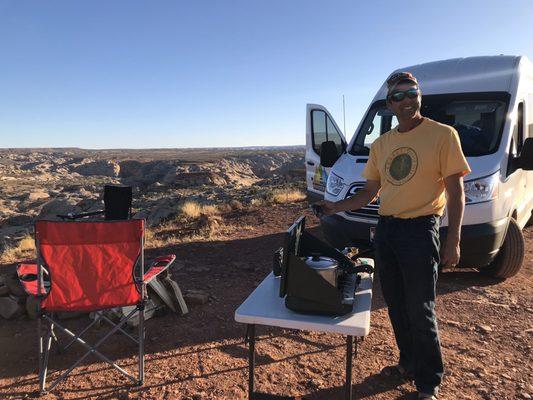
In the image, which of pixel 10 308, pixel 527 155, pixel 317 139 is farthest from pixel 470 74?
pixel 10 308

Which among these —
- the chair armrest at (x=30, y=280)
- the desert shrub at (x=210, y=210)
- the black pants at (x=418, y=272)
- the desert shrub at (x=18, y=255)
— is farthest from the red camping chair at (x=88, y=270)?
the desert shrub at (x=210, y=210)

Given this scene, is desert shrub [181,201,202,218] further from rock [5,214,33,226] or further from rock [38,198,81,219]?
rock [5,214,33,226]

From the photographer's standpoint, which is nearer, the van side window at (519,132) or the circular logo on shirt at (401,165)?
the circular logo on shirt at (401,165)

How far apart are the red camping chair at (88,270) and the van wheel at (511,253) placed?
411 centimetres

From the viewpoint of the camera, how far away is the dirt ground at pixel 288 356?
3.08m

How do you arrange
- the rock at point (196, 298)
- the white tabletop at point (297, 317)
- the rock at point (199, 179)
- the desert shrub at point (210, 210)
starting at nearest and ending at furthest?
the white tabletop at point (297, 317)
the rock at point (196, 298)
the desert shrub at point (210, 210)
the rock at point (199, 179)

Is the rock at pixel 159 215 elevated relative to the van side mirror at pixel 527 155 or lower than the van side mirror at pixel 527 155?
lower

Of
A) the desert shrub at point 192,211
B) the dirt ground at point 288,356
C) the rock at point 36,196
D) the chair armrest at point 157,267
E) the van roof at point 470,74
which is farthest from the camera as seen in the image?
the rock at point 36,196

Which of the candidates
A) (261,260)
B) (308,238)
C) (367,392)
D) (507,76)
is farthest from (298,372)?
(507,76)

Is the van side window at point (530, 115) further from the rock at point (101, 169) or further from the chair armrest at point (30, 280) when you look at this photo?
the rock at point (101, 169)

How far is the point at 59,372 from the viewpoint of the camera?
Answer: 3.36 metres

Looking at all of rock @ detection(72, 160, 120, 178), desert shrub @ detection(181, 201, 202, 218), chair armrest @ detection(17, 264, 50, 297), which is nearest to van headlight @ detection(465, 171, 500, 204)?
chair armrest @ detection(17, 264, 50, 297)

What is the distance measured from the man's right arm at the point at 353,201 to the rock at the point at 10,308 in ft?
10.8

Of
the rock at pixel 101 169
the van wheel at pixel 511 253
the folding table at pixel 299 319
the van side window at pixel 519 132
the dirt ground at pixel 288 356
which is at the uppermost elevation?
the van side window at pixel 519 132
